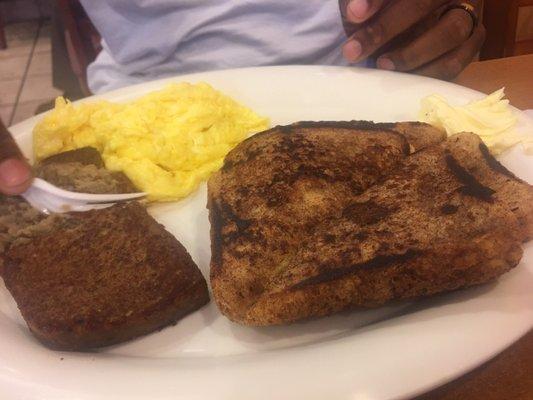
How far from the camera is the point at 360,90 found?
1.69 meters

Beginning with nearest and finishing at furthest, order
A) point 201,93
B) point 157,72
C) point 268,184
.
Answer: point 268,184
point 201,93
point 157,72

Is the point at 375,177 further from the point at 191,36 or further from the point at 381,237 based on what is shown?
the point at 191,36

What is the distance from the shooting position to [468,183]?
1.12 metres

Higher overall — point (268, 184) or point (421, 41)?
point (421, 41)

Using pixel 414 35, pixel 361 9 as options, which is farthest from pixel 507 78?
pixel 361 9

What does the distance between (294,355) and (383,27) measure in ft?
3.51

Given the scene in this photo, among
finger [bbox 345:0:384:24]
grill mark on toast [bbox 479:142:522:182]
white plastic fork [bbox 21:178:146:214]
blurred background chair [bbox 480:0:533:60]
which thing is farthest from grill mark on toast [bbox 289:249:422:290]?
blurred background chair [bbox 480:0:533:60]

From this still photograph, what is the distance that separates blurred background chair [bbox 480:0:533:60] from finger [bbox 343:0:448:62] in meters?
0.74

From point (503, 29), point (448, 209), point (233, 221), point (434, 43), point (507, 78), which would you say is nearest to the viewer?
point (448, 209)

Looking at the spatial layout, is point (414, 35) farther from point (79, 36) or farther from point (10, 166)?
point (79, 36)

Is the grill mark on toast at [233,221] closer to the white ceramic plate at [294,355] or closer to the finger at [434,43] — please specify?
the white ceramic plate at [294,355]

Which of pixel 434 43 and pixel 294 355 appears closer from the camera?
pixel 294 355

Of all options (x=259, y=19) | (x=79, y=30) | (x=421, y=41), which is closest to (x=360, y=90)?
(x=421, y=41)

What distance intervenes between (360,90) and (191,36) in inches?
24.6
